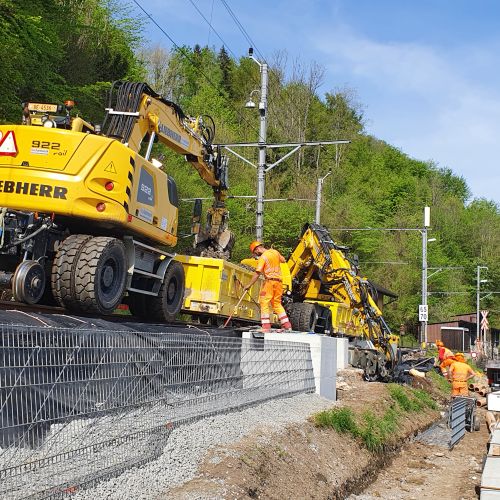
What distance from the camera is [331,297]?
20.7 metres

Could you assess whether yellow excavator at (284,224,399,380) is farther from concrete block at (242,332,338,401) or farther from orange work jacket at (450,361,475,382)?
concrete block at (242,332,338,401)

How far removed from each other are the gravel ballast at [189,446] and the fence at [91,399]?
10cm

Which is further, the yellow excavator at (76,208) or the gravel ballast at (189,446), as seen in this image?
the yellow excavator at (76,208)

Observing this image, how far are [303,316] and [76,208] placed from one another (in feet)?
33.0

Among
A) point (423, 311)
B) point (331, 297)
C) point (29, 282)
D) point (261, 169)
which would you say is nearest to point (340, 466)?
point (29, 282)

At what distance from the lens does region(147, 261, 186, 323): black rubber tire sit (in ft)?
38.9

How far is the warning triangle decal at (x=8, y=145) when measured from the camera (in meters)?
9.66

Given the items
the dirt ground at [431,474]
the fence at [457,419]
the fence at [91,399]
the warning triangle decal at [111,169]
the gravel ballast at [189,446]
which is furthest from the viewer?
the fence at [457,419]

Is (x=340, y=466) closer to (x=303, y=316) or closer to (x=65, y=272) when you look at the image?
(x=65, y=272)

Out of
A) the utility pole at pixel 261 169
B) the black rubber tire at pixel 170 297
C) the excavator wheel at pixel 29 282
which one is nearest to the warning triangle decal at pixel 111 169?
the excavator wheel at pixel 29 282

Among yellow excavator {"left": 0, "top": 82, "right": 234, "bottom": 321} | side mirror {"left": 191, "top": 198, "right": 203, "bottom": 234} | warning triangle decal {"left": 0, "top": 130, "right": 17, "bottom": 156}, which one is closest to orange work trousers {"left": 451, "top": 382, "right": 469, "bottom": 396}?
side mirror {"left": 191, "top": 198, "right": 203, "bottom": 234}

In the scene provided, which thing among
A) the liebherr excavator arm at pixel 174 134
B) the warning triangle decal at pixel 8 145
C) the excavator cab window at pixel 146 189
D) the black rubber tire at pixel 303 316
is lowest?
the black rubber tire at pixel 303 316

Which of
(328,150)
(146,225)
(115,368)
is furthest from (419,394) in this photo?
(328,150)

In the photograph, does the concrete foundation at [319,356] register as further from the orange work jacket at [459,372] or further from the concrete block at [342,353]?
the orange work jacket at [459,372]
